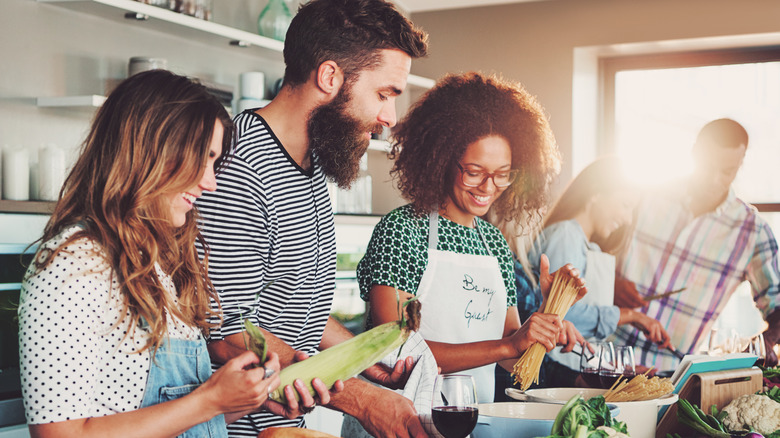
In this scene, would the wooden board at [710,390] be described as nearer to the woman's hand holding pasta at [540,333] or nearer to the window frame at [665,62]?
the woman's hand holding pasta at [540,333]

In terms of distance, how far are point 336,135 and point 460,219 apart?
21.8 inches

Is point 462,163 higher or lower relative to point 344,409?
higher

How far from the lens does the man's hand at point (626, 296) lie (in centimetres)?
352

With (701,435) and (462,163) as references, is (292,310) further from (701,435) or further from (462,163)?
(701,435)

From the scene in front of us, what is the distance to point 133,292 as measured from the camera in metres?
1.16

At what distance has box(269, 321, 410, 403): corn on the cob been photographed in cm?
128

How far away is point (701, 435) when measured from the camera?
162 centimetres

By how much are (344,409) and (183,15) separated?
2.22 metres

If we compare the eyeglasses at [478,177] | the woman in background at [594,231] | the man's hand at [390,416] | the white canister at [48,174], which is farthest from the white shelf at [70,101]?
the man's hand at [390,416]

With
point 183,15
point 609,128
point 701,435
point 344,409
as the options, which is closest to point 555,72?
point 609,128

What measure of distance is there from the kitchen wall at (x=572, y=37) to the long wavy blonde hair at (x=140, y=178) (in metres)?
3.38

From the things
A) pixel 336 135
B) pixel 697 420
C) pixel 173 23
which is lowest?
pixel 697 420

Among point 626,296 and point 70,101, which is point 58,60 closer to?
point 70,101

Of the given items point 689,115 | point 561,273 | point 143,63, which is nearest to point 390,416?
point 561,273
